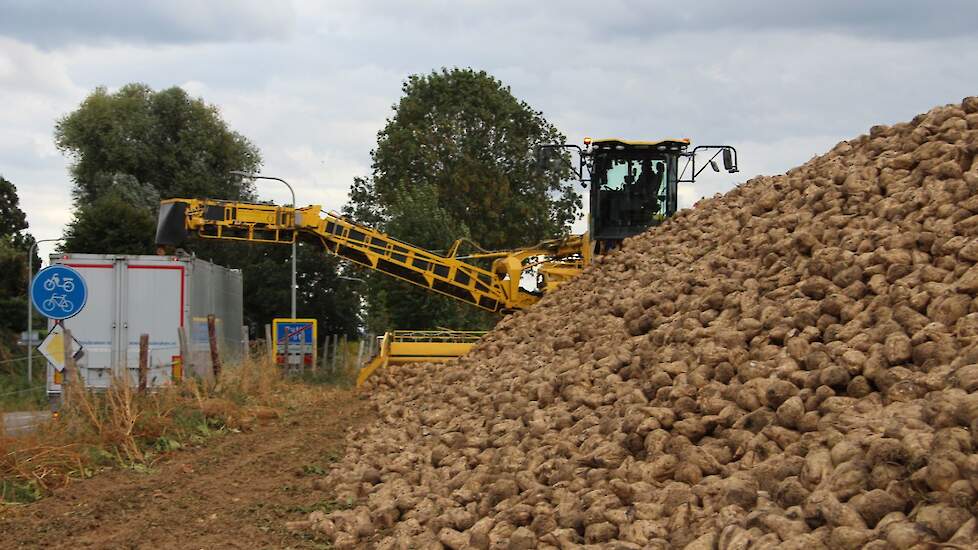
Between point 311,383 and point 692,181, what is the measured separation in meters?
9.70

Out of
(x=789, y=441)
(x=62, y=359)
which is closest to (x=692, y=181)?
(x=62, y=359)

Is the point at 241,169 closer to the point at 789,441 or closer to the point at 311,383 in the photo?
the point at 311,383

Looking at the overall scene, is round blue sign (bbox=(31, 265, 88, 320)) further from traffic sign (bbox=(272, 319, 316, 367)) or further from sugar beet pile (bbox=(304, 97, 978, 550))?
traffic sign (bbox=(272, 319, 316, 367))

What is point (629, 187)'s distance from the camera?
17.9 metres

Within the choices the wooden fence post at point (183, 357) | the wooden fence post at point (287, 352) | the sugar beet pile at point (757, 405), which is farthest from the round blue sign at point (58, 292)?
the wooden fence post at point (287, 352)

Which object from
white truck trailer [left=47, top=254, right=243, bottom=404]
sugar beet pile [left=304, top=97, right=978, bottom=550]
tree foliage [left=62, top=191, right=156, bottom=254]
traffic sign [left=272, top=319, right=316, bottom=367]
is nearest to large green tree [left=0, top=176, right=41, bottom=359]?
tree foliage [left=62, top=191, right=156, bottom=254]

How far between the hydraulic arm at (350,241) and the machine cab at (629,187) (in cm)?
224

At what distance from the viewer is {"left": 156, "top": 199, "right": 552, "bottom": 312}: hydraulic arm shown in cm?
2003

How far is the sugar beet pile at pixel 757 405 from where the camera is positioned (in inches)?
201

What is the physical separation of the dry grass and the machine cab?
604cm

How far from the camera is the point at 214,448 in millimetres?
11898

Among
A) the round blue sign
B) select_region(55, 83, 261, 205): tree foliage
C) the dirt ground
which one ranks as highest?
select_region(55, 83, 261, 205): tree foliage

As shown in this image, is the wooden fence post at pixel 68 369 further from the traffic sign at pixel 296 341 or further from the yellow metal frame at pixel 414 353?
the traffic sign at pixel 296 341

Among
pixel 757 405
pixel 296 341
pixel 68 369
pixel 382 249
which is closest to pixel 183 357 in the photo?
pixel 68 369
